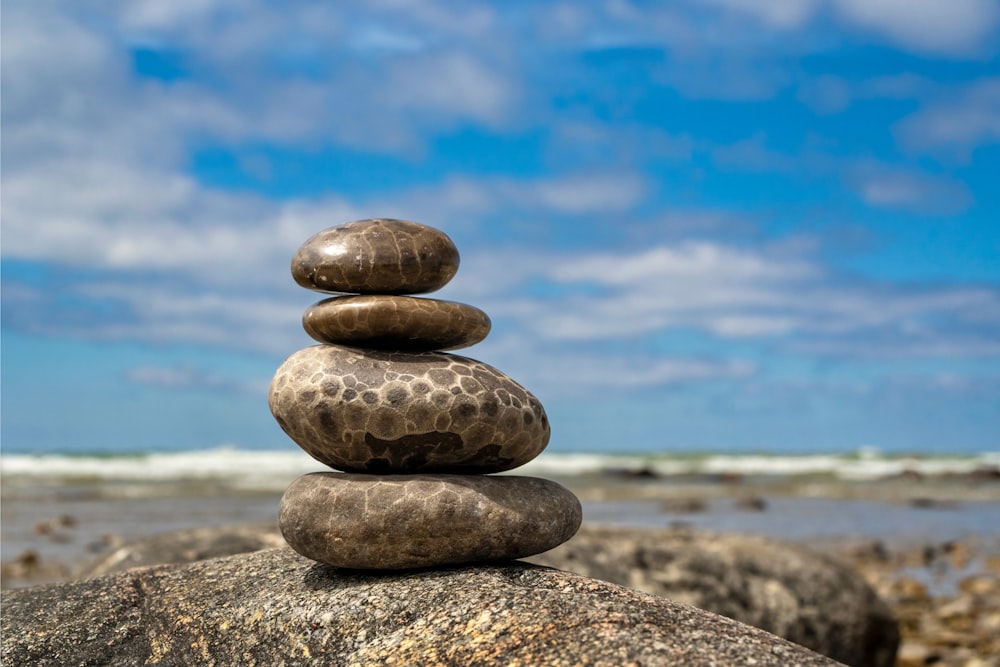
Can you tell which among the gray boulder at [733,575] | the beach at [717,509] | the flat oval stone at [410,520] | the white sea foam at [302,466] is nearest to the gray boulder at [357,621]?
the flat oval stone at [410,520]

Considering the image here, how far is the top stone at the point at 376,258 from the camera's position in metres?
5.13

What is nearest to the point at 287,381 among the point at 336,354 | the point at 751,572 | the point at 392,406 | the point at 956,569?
the point at 336,354

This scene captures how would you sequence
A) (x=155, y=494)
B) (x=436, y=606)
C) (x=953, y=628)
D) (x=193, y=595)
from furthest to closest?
(x=155, y=494) < (x=953, y=628) < (x=193, y=595) < (x=436, y=606)

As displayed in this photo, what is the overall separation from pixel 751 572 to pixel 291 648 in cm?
483

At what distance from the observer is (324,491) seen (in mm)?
5020

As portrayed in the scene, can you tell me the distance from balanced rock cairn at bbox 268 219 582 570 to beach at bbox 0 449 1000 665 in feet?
19.0

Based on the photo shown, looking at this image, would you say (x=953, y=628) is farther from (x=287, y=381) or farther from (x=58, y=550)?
(x=58, y=550)

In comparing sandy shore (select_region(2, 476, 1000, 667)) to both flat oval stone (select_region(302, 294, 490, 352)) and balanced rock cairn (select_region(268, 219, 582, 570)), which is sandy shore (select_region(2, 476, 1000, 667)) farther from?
flat oval stone (select_region(302, 294, 490, 352))

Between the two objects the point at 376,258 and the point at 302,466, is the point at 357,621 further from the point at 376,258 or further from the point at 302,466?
the point at 302,466

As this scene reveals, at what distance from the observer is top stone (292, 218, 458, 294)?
5.13 metres

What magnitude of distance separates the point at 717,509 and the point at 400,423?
753 inches

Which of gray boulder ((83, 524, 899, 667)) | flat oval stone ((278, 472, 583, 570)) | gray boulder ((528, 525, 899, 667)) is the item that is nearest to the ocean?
gray boulder ((83, 524, 899, 667))

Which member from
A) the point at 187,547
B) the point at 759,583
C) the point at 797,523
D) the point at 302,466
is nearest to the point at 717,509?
the point at 797,523

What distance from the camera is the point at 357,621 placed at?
4.57 m
